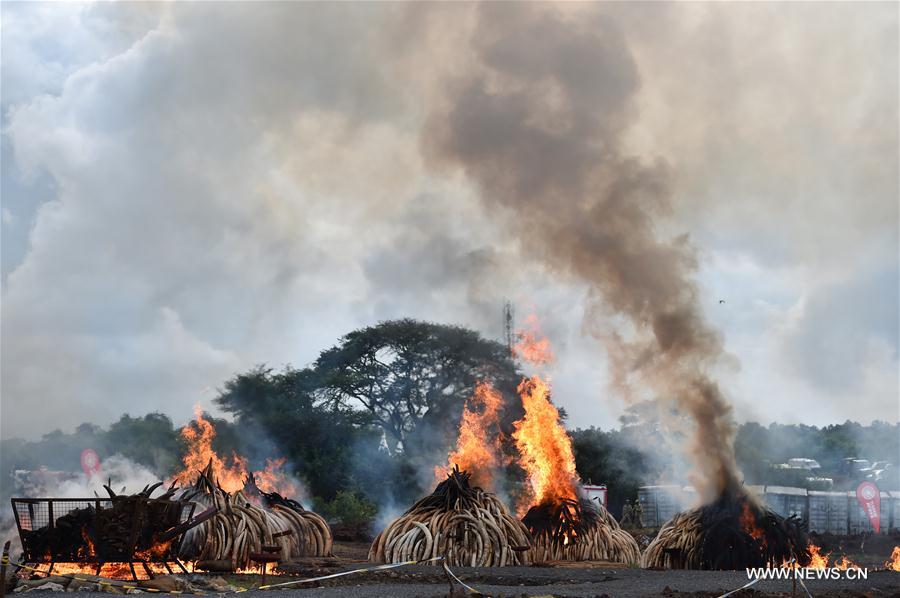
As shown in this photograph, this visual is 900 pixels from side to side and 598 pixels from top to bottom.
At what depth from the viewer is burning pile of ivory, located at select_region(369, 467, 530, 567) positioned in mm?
22453

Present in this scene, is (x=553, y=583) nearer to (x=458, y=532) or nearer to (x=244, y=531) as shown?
(x=458, y=532)

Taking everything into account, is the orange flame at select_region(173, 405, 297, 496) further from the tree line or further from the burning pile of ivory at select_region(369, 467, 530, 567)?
the burning pile of ivory at select_region(369, 467, 530, 567)

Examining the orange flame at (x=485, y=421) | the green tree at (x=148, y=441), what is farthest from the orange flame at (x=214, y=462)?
the orange flame at (x=485, y=421)

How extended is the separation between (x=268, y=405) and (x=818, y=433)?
110ft

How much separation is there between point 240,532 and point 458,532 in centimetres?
509

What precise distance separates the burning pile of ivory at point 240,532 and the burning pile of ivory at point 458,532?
263 centimetres

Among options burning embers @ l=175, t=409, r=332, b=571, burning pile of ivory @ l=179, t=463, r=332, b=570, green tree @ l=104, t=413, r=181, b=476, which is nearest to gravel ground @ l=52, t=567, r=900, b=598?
burning embers @ l=175, t=409, r=332, b=571

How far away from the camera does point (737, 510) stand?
21391 mm

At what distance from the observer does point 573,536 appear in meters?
24.4

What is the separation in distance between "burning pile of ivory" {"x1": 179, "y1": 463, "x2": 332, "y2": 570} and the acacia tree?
103ft

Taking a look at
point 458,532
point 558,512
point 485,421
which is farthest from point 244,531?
point 485,421

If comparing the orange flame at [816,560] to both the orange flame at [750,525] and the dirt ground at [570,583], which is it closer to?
the orange flame at [750,525]

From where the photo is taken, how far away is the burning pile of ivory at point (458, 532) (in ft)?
73.7

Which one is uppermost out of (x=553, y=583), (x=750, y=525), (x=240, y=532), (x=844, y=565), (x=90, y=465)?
(x=90, y=465)
